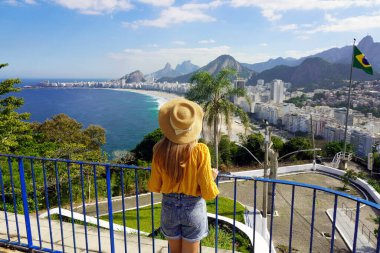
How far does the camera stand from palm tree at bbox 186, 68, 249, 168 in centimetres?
1592

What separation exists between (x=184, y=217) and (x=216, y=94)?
14.1 m

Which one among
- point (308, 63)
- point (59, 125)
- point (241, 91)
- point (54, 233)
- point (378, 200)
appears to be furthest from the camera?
point (308, 63)

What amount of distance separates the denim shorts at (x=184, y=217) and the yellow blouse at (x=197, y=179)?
0.11 m

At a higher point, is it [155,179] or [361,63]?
[361,63]

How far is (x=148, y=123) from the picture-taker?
76438mm

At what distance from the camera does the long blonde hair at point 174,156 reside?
84.0 inches

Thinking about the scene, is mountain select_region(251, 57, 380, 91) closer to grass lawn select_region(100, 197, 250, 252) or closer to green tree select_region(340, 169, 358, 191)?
green tree select_region(340, 169, 358, 191)

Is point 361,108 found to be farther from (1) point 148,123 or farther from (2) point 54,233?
(2) point 54,233

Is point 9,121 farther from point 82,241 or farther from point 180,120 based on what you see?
point 180,120

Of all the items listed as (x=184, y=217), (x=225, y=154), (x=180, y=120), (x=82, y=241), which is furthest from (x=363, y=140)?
(x=180, y=120)

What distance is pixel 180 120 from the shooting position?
2055 mm

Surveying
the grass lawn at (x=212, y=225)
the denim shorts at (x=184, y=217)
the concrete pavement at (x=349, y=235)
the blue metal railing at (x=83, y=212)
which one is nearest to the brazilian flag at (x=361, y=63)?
the blue metal railing at (x=83, y=212)

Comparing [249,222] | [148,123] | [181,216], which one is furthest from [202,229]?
[148,123]

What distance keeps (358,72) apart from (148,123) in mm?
126943
